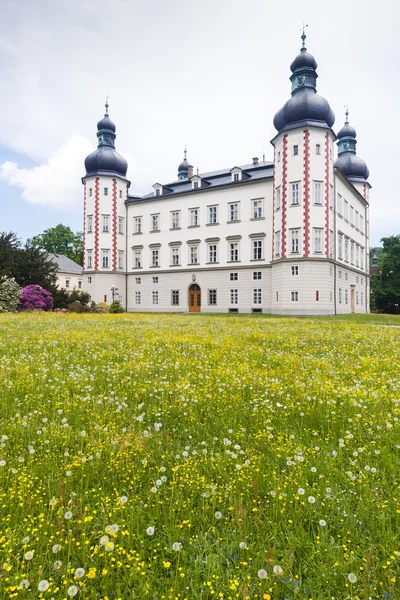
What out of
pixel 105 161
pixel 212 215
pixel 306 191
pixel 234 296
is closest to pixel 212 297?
pixel 234 296

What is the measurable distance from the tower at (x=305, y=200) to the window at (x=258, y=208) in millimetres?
4119

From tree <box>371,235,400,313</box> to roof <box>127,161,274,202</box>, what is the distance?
83.4ft

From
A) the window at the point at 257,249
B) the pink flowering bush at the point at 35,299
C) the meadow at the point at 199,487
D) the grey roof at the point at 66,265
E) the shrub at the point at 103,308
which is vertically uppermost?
the grey roof at the point at 66,265

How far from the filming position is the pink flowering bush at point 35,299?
30.5 m

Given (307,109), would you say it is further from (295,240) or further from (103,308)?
(103,308)

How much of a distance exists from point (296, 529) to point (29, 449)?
2.43 meters

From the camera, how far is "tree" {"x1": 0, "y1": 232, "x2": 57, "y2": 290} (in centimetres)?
3178

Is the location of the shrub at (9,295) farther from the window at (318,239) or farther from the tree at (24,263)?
the window at (318,239)

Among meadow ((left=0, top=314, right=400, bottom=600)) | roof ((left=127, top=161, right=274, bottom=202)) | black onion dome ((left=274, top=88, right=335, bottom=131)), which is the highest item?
black onion dome ((left=274, top=88, right=335, bottom=131))

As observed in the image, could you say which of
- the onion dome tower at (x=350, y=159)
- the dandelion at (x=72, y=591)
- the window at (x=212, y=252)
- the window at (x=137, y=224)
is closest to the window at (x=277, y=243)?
the window at (x=212, y=252)

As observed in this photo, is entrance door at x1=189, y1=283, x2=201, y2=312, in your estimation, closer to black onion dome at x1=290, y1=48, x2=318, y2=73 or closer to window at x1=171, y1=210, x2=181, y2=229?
window at x1=171, y1=210, x2=181, y2=229

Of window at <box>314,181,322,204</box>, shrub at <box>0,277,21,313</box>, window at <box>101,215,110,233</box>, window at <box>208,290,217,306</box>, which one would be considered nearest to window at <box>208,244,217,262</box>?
window at <box>208,290,217,306</box>

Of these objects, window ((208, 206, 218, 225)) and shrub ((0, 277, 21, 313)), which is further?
window ((208, 206, 218, 225))

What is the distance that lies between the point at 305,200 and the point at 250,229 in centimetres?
807
